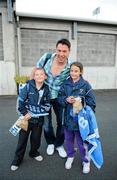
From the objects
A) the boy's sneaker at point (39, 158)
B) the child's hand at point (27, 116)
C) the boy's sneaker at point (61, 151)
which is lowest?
the boy's sneaker at point (39, 158)

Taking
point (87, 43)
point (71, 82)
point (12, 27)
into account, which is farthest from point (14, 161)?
point (87, 43)

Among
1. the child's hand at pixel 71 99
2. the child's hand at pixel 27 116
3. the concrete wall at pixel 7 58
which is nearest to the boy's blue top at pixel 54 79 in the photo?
the child's hand at pixel 71 99

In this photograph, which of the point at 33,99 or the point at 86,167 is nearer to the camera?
the point at 33,99

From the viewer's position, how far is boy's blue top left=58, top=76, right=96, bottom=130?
2549 millimetres

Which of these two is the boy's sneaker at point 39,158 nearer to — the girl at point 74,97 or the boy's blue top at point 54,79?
the girl at point 74,97

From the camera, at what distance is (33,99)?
2.66m

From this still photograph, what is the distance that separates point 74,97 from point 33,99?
0.52m

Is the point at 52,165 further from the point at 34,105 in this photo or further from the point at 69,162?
the point at 34,105

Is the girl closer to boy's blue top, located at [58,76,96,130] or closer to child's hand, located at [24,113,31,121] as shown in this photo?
boy's blue top, located at [58,76,96,130]

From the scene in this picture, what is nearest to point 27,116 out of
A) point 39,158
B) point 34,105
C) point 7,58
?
point 34,105

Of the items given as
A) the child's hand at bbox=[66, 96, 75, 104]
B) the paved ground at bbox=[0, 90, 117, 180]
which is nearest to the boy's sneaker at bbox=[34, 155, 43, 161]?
the paved ground at bbox=[0, 90, 117, 180]

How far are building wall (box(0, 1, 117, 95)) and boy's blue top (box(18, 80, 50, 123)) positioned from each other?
200 inches

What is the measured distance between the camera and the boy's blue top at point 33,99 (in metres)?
2.65

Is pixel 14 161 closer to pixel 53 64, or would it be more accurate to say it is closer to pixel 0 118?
pixel 53 64
